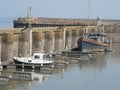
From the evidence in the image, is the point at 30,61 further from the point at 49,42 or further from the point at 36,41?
the point at 49,42

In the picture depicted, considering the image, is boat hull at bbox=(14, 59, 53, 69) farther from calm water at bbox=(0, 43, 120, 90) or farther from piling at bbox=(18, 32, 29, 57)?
piling at bbox=(18, 32, 29, 57)

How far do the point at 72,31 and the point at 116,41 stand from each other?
24.9 m

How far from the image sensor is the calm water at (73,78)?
43031 millimetres

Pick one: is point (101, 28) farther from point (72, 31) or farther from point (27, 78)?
point (27, 78)

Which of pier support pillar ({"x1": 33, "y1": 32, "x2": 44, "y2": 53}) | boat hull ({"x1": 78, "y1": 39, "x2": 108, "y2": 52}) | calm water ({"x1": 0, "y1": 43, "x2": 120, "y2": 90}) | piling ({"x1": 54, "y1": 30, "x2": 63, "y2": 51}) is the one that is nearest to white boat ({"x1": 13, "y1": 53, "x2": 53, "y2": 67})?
calm water ({"x1": 0, "y1": 43, "x2": 120, "y2": 90})

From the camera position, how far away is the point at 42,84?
4406cm

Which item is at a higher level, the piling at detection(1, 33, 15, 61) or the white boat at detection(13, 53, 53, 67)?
the piling at detection(1, 33, 15, 61)

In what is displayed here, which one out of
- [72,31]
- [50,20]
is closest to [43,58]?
[72,31]

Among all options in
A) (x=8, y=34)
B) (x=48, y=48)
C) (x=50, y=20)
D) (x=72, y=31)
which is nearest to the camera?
(x=8, y=34)

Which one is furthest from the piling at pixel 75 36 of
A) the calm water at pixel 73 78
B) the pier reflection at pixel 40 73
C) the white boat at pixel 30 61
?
the white boat at pixel 30 61

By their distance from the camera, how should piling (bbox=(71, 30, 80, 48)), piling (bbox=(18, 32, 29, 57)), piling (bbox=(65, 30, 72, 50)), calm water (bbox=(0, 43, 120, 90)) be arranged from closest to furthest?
calm water (bbox=(0, 43, 120, 90)) < piling (bbox=(18, 32, 29, 57)) < piling (bbox=(65, 30, 72, 50)) < piling (bbox=(71, 30, 80, 48))

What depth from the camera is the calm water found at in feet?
141

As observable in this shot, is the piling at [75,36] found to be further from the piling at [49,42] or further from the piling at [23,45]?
the piling at [23,45]

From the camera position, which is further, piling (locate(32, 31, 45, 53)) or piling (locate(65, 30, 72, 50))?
piling (locate(65, 30, 72, 50))
